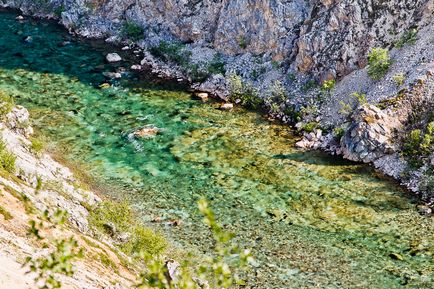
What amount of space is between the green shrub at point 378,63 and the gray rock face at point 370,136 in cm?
632

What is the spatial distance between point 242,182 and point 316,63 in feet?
65.3

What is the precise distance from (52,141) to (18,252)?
925 inches

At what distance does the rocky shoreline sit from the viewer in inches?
1598

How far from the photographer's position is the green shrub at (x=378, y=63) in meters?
46.0

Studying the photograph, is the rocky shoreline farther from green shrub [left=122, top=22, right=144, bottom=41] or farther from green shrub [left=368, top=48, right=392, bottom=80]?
green shrub [left=368, top=48, right=392, bottom=80]

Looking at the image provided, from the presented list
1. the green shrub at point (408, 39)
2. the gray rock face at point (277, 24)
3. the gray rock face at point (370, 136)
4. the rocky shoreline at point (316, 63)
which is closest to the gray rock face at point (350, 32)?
the gray rock face at point (277, 24)

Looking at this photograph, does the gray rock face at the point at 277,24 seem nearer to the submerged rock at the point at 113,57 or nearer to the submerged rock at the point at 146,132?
the submerged rock at the point at 113,57

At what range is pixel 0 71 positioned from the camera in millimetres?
55719

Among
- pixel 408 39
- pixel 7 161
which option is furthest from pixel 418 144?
pixel 7 161

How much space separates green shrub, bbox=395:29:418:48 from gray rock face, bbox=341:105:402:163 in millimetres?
9971

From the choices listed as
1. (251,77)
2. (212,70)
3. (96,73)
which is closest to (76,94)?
(96,73)

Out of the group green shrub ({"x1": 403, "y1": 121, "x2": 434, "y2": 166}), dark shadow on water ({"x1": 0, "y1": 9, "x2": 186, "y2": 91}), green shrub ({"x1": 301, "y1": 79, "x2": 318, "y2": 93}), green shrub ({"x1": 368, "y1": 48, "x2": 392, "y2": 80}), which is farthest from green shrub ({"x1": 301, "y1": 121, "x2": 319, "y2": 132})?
dark shadow on water ({"x1": 0, "y1": 9, "x2": 186, "y2": 91})

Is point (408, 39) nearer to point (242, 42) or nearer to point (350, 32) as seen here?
point (350, 32)

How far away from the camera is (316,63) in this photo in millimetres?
50969
